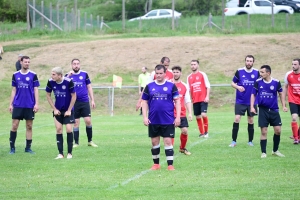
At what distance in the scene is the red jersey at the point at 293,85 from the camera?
17219 millimetres

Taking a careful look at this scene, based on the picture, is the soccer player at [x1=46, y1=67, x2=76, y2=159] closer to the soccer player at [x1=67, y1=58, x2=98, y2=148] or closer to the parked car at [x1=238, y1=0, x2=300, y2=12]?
the soccer player at [x1=67, y1=58, x2=98, y2=148]

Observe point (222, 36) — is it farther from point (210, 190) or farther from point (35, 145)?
point (210, 190)

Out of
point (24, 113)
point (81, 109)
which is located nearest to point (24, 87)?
point (24, 113)

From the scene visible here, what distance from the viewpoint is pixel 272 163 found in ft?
44.5

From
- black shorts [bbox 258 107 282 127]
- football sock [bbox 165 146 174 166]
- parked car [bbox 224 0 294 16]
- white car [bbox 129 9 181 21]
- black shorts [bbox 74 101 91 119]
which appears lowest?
football sock [bbox 165 146 174 166]

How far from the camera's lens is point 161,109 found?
42.4 ft

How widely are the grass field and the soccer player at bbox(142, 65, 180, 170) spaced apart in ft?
2.10

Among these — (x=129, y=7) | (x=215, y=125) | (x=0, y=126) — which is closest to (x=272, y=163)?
(x=215, y=125)

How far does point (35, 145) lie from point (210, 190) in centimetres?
876

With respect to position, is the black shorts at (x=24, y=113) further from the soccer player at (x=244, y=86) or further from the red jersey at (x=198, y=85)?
the red jersey at (x=198, y=85)

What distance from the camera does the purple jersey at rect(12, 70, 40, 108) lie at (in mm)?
15914

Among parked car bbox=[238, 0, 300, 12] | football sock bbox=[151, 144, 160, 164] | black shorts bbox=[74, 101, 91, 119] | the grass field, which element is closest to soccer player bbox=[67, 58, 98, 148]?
black shorts bbox=[74, 101, 91, 119]

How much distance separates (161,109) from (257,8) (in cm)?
3820

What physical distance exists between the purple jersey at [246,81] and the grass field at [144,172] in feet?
3.95
